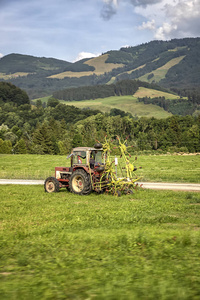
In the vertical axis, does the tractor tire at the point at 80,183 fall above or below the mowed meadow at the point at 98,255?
above

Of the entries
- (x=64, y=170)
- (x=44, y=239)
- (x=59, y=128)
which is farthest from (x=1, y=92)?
(x=44, y=239)

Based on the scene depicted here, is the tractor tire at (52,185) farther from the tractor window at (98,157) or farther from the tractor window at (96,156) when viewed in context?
the tractor window at (98,157)

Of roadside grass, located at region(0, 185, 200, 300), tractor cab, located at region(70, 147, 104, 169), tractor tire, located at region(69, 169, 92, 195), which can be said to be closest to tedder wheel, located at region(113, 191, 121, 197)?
tractor tire, located at region(69, 169, 92, 195)

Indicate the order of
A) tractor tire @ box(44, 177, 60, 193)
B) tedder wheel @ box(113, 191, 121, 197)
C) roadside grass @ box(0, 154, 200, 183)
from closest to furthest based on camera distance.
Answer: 1. tedder wheel @ box(113, 191, 121, 197)
2. tractor tire @ box(44, 177, 60, 193)
3. roadside grass @ box(0, 154, 200, 183)

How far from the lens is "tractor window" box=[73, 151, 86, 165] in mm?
18562

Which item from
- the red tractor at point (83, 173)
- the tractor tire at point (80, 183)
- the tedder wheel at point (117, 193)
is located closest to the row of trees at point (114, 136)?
the red tractor at point (83, 173)

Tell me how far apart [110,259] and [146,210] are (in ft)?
20.1

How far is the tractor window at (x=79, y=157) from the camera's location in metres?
18.6

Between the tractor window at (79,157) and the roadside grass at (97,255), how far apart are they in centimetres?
656

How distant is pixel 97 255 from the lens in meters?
6.80

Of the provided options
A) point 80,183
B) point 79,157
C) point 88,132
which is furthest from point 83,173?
point 88,132

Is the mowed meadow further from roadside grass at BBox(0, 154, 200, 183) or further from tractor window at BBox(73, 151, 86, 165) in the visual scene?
roadside grass at BBox(0, 154, 200, 183)

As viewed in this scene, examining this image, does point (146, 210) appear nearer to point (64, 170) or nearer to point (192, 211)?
point (192, 211)

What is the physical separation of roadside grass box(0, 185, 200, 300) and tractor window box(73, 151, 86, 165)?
6564mm
